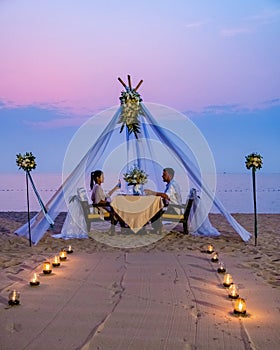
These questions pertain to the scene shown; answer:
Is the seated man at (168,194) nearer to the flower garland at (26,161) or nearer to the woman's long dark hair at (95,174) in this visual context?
the woman's long dark hair at (95,174)

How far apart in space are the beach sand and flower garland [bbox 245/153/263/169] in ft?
4.13

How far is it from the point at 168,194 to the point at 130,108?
1.74 metres

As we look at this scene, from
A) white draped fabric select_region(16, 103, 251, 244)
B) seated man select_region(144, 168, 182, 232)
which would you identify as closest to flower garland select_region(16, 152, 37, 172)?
white draped fabric select_region(16, 103, 251, 244)

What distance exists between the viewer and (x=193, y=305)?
430 centimetres

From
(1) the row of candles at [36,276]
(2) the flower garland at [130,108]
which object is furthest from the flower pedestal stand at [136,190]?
(1) the row of candles at [36,276]

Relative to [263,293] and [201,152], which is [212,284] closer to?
[263,293]

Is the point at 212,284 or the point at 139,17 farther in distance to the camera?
the point at 139,17

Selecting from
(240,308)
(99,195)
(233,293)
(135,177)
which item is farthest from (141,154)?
(240,308)

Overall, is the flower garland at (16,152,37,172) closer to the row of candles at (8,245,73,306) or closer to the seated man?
the row of candles at (8,245,73,306)

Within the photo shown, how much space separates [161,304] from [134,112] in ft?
17.3

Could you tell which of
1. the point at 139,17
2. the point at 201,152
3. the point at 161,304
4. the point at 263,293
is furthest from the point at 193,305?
the point at 139,17

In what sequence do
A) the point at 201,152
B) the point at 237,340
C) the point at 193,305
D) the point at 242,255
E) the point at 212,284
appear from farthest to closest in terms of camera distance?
the point at 201,152, the point at 242,255, the point at 212,284, the point at 193,305, the point at 237,340

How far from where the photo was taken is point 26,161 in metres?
8.10

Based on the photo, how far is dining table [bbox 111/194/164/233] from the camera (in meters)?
9.11
